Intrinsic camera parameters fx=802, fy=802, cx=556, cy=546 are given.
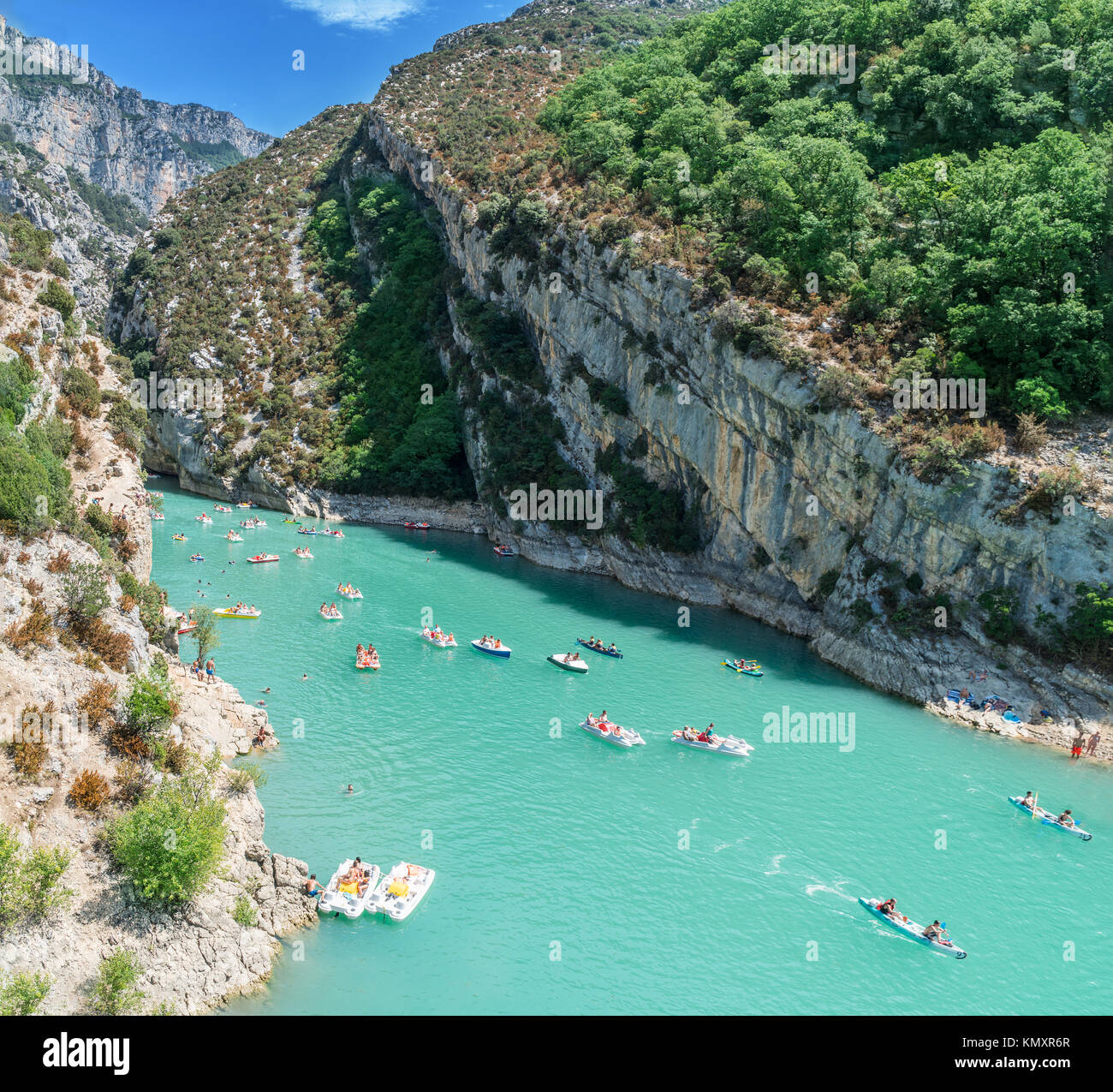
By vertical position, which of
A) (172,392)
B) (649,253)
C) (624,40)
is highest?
(624,40)

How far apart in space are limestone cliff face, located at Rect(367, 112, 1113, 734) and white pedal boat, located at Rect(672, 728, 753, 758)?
11.3 meters

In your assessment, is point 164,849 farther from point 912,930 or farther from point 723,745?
point 723,745

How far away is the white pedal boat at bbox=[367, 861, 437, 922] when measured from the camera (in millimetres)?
21750

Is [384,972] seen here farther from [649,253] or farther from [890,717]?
[649,253]

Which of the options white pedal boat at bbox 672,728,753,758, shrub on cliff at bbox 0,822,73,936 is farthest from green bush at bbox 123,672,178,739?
white pedal boat at bbox 672,728,753,758

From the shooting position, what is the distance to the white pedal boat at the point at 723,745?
3334 centimetres


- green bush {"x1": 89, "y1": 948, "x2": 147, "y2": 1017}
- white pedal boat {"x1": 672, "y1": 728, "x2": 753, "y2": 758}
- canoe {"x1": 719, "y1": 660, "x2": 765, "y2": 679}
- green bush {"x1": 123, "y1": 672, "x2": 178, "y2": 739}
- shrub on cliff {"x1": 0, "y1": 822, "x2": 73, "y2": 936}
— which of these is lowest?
white pedal boat {"x1": 672, "y1": 728, "x2": 753, "y2": 758}

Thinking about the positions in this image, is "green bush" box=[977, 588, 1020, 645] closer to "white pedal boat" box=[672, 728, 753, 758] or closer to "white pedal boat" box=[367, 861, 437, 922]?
"white pedal boat" box=[672, 728, 753, 758]

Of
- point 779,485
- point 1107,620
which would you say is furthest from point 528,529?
point 1107,620

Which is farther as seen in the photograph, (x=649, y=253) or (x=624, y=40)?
(x=624, y=40)

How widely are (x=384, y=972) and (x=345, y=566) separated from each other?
4153 centimetres

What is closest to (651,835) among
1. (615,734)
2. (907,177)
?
(615,734)

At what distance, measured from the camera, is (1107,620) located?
1383 inches

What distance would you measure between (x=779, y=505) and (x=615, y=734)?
21004 mm
